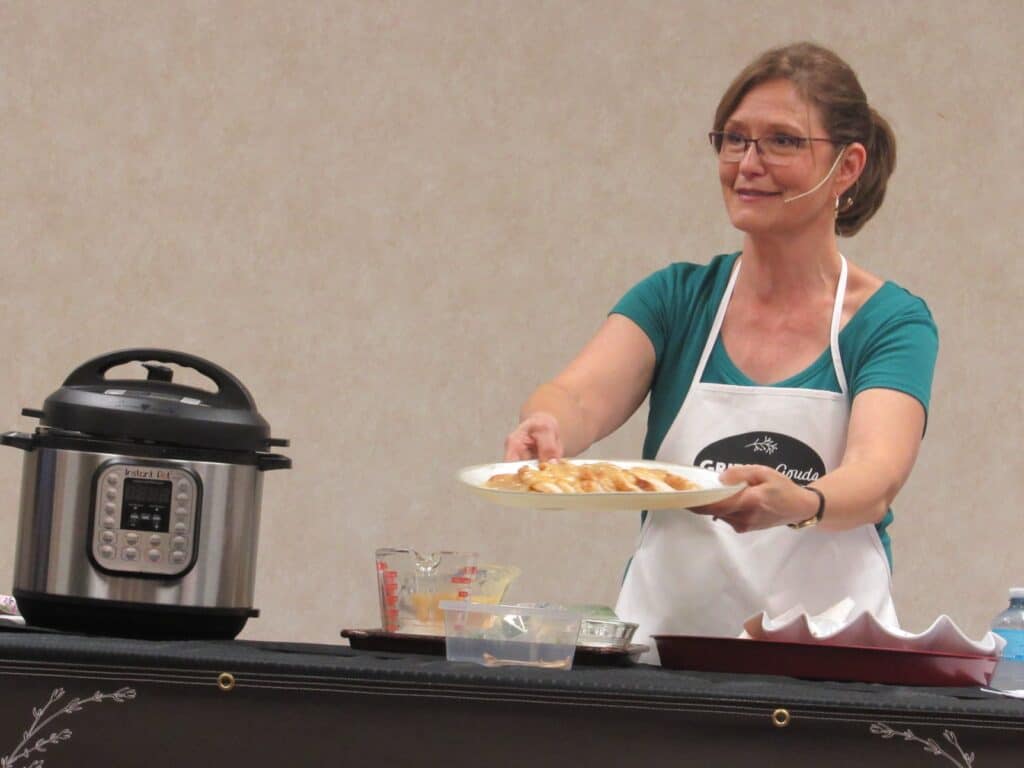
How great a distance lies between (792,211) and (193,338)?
5.98 ft

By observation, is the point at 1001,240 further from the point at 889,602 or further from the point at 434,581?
Answer: the point at 434,581

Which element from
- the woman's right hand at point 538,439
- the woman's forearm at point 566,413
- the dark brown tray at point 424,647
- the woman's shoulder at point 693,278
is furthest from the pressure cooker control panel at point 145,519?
the woman's shoulder at point 693,278

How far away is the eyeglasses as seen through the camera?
72.1 inches

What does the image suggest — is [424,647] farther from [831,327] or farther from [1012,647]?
[831,327]

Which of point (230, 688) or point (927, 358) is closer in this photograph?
point (230, 688)

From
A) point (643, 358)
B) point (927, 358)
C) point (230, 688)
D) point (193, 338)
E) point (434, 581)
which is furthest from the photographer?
point (193, 338)

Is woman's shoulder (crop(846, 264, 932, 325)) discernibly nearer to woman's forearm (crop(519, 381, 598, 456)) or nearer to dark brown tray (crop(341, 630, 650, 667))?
woman's forearm (crop(519, 381, 598, 456))

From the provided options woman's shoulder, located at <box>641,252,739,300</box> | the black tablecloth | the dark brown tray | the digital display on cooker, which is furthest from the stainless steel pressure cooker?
woman's shoulder, located at <box>641,252,739,300</box>

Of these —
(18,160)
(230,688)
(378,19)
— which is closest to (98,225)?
(18,160)

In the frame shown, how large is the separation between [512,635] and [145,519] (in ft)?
1.31

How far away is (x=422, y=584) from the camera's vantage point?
1.37 m

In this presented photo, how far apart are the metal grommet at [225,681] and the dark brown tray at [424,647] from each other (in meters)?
0.27

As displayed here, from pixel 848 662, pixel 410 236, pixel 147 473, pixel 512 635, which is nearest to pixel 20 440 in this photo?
pixel 147 473

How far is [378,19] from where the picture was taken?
340 cm
